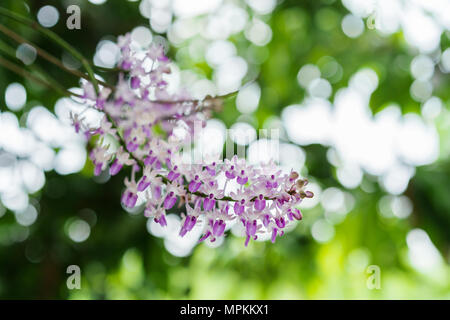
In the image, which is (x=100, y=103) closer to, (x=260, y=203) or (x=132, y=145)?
(x=132, y=145)

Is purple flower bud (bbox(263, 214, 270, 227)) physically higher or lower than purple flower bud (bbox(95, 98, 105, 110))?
lower

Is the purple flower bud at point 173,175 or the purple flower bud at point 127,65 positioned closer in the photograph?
the purple flower bud at point 173,175

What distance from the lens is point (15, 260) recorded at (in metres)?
Answer: 1.32

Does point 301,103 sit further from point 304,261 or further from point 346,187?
point 304,261

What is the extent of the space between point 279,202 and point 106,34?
0.97 m

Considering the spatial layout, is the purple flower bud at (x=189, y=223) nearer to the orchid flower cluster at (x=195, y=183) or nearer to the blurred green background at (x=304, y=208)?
the orchid flower cluster at (x=195, y=183)

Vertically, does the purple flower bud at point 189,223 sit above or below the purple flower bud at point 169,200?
below
